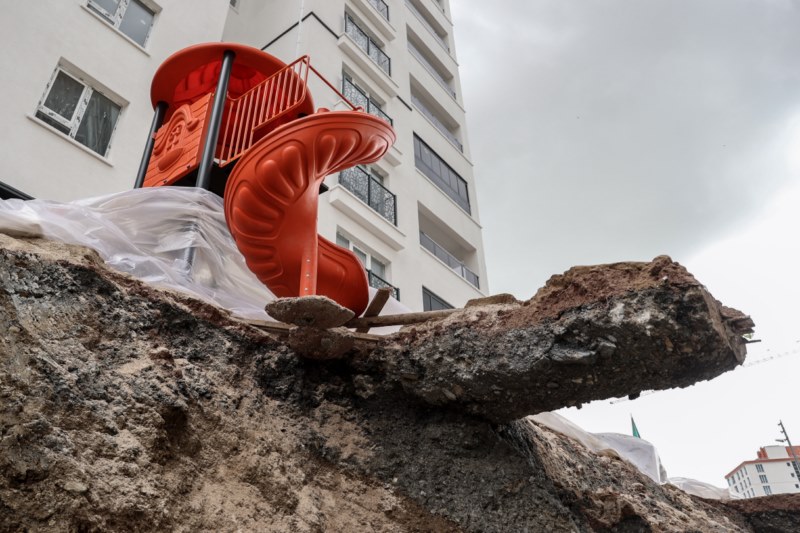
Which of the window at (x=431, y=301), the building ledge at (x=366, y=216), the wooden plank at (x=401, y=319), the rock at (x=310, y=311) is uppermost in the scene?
the building ledge at (x=366, y=216)

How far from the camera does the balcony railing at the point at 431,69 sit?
17131 millimetres

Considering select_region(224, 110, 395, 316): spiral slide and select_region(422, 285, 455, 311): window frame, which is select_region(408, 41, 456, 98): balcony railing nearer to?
select_region(422, 285, 455, 311): window frame

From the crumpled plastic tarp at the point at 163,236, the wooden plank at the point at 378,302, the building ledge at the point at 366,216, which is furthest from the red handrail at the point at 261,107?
the building ledge at the point at 366,216

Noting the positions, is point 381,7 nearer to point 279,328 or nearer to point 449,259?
point 449,259

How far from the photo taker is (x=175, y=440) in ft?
7.98

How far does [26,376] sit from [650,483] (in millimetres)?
4645

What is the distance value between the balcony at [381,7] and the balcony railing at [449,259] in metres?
6.78

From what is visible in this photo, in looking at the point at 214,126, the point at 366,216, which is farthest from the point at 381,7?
the point at 214,126

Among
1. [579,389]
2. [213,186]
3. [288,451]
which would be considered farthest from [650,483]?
[213,186]

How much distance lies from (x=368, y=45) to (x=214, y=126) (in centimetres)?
1000

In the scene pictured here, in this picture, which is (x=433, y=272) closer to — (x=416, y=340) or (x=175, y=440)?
(x=416, y=340)

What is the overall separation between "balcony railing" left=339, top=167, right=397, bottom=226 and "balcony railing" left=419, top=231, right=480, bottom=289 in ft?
5.20

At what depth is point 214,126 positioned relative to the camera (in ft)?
18.0

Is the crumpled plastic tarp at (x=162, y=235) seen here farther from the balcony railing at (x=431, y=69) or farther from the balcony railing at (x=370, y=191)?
the balcony railing at (x=431, y=69)
